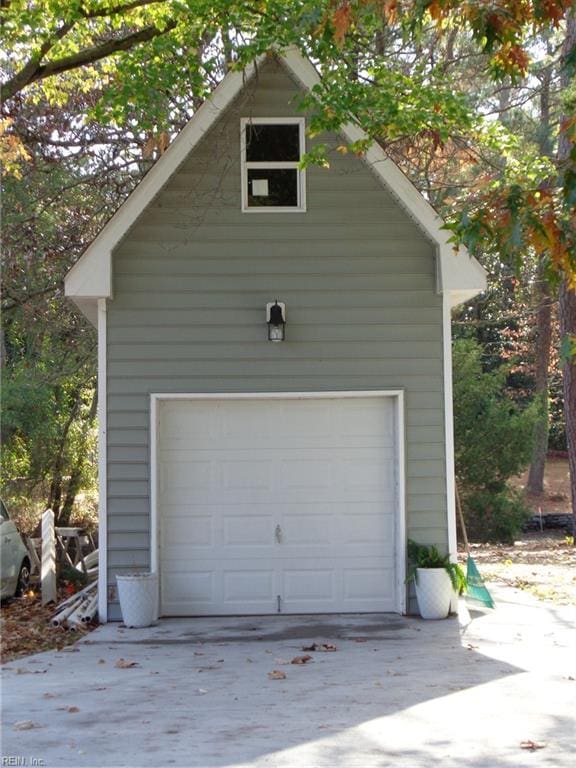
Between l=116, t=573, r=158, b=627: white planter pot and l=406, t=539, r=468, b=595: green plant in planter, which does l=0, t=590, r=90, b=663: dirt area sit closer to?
l=116, t=573, r=158, b=627: white planter pot

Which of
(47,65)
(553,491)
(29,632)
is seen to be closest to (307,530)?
(29,632)

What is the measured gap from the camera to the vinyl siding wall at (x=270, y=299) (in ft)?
39.3

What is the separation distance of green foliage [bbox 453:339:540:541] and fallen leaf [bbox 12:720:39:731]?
15.7 meters

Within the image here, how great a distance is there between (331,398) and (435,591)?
239 centimetres

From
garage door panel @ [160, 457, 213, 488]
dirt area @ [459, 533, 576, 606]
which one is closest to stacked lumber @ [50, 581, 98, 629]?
garage door panel @ [160, 457, 213, 488]

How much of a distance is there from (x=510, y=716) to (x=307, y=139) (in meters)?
7.12

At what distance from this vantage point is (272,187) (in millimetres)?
12219

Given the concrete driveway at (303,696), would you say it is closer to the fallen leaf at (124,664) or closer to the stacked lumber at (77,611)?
the fallen leaf at (124,664)

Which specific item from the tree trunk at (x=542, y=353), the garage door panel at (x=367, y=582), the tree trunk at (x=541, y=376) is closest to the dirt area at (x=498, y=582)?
the garage door panel at (x=367, y=582)

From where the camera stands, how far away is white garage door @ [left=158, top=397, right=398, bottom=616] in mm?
12078

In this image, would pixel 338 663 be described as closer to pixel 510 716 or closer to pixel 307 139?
pixel 510 716

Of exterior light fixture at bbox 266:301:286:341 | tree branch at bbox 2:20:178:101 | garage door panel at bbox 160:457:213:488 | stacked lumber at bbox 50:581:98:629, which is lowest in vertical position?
stacked lumber at bbox 50:581:98:629

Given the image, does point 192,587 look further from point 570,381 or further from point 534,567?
point 570,381

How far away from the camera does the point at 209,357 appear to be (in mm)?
12000
